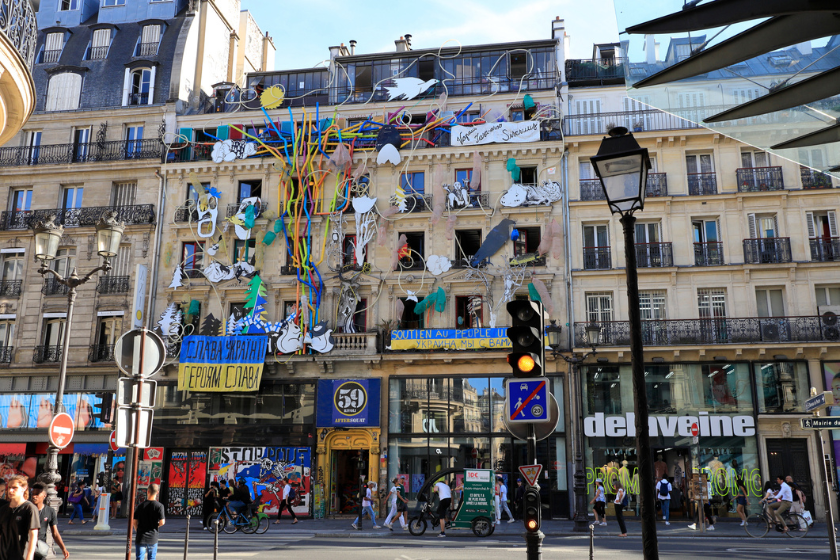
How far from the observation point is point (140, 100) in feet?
106

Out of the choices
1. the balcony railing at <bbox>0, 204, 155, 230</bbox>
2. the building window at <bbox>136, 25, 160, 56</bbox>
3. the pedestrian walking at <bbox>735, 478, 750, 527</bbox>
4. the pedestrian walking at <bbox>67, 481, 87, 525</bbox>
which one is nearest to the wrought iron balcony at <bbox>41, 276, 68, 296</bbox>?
the balcony railing at <bbox>0, 204, 155, 230</bbox>

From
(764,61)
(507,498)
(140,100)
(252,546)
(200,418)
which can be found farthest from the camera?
(140,100)

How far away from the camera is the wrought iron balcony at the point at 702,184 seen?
27.4m

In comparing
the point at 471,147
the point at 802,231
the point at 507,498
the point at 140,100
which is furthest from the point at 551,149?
the point at 140,100

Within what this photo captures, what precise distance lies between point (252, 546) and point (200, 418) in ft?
41.4

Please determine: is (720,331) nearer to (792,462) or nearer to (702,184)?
(792,462)

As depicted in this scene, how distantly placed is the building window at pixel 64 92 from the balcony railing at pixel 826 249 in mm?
30536

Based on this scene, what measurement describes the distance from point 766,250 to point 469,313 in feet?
35.9

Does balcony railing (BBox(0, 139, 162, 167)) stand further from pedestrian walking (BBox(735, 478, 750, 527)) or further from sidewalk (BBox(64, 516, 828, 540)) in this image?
pedestrian walking (BBox(735, 478, 750, 527))

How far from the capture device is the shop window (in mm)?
24812

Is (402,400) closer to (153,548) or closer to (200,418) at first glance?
(200,418)

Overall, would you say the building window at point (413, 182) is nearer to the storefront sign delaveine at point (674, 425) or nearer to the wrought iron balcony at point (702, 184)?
the wrought iron balcony at point (702, 184)

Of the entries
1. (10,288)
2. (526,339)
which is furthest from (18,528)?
(10,288)

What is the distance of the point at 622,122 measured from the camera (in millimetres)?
28609
